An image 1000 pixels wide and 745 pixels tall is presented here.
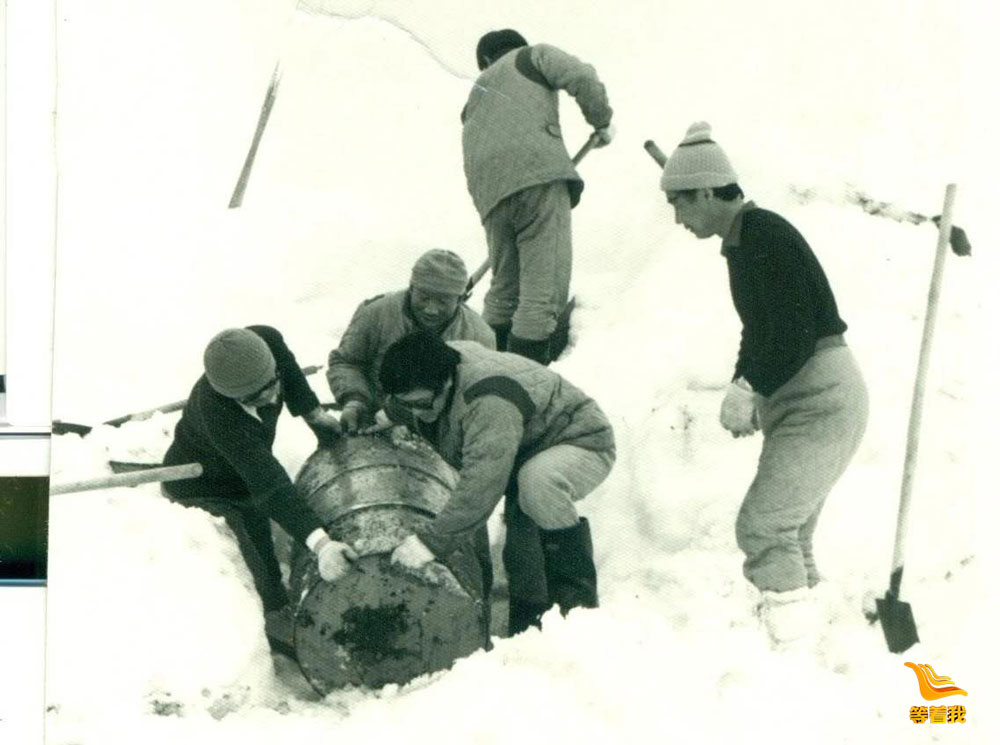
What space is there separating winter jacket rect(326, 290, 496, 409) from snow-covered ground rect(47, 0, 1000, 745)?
6 cm

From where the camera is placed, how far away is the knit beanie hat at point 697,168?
8.89 ft

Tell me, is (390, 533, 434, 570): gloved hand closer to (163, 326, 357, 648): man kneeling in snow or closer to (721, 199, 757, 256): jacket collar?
(163, 326, 357, 648): man kneeling in snow

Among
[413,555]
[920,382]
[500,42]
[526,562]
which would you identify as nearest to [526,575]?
[526,562]

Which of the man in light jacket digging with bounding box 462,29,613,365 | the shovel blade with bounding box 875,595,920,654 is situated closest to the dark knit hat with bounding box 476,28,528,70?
the man in light jacket digging with bounding box 462,29,613,365

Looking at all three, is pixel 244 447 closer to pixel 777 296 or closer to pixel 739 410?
pixel 739 410

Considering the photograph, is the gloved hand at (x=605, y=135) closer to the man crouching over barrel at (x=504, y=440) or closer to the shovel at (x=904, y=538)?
the man crouching over barrel at (x=504, y=440)

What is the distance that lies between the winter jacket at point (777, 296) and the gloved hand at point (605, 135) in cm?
38

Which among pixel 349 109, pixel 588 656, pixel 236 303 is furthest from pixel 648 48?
Answer: pixel 588 656

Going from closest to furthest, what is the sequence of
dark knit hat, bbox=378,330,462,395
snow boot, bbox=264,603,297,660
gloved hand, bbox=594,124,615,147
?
dark knit hat, bbox=378,330,462,395
snow boot, bbox=264,603,297,660
gloved hand, bbox=594,124,615,147

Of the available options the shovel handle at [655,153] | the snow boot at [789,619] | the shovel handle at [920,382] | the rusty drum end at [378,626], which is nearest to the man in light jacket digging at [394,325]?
the rusty drum end at [378,626]

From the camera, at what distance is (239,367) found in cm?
273

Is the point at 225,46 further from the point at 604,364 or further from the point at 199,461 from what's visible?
the point at 604,364

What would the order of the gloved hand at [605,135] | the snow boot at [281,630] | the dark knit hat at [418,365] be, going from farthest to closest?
the gloved hand at [605,135], the snow boot at [281,630], the dark knit hat at [418,365]

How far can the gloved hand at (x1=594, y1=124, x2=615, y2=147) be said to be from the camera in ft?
9.21
